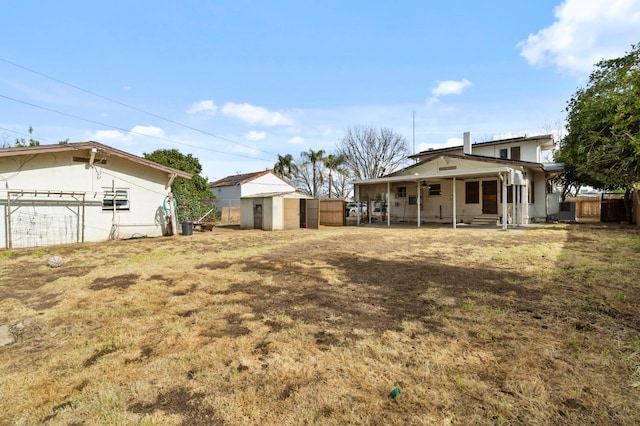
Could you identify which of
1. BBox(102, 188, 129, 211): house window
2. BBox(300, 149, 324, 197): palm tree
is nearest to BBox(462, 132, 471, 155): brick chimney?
BBox(300, 149, 324, 197): palm tree

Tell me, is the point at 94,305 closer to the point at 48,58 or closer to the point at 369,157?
the point at 48,58

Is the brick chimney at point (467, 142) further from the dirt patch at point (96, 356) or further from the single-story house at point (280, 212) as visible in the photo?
the dirt patch at point (96, 356)

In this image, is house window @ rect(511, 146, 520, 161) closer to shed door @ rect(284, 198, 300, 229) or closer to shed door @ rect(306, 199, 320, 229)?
shed door @ rect(306, 199, 320, 229)

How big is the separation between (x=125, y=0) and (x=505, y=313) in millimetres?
15868

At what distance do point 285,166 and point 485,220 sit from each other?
28.0 meters

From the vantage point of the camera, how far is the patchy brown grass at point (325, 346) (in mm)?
2133

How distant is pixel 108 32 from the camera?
44.5 feet

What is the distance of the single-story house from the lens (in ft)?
55.7

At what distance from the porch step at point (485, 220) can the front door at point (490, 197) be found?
57 cm

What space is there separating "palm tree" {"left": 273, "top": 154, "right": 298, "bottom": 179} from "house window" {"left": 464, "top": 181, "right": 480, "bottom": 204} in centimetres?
2586

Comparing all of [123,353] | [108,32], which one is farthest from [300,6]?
[123,353]

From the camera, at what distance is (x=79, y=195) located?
11906 millimetres

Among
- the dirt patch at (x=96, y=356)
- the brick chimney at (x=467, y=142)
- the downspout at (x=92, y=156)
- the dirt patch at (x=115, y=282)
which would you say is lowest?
the dirt patch at (x=96, y=356)

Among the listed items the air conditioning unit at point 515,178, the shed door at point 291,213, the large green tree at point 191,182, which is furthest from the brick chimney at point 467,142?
the large green tree at point 191,182
